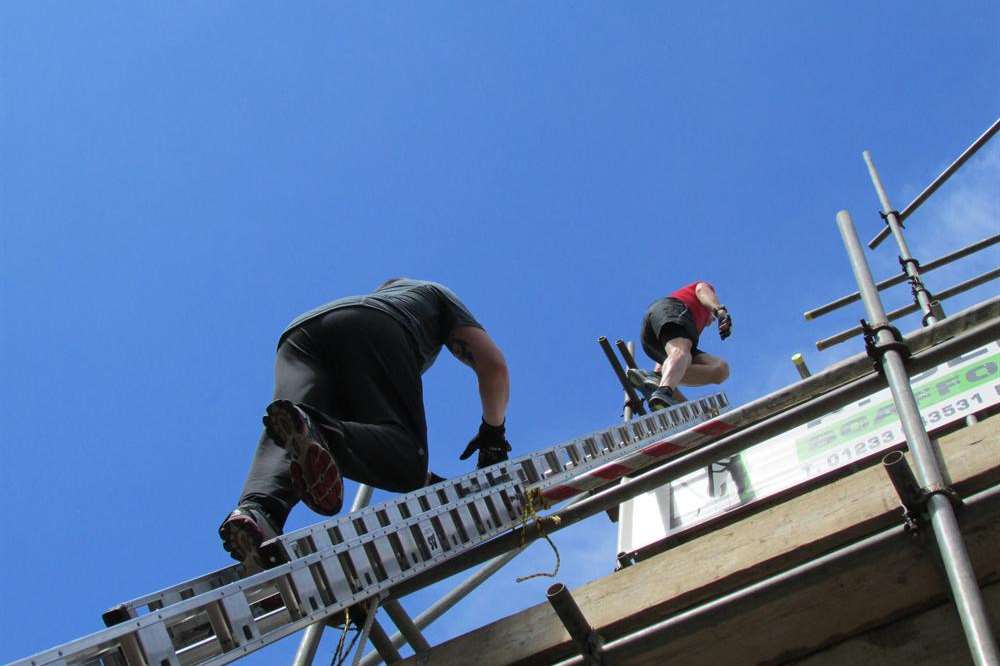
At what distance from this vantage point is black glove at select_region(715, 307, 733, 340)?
7863 millimetres

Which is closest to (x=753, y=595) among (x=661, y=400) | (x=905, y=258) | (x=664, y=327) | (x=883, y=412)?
(x=883, y=412)

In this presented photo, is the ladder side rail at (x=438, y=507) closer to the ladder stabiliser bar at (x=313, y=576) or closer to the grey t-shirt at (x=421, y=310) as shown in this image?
the ladder stabiliser bar at (x=313, y=576)

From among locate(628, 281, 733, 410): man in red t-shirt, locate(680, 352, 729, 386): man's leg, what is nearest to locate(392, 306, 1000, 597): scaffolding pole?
locate(628, 281, 733, 410): man in red t-shirt

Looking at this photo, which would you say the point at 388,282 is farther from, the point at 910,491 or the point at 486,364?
the point at 910,491

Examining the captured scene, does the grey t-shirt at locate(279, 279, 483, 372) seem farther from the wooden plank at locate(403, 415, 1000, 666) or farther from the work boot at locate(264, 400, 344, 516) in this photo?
the wooden plank at locate(403, 415, 1000, 666)

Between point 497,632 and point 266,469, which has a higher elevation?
point 266,469

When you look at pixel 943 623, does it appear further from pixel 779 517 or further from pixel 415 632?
pixel 415 632

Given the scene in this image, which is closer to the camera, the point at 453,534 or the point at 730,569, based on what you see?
the point at 730,569

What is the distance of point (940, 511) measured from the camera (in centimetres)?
257

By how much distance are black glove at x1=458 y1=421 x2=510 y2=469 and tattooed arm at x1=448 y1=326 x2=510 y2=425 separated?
0.04 metres

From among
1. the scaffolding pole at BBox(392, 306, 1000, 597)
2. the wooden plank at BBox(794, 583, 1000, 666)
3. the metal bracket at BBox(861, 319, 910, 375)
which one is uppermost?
the metal bracket at BBox(861, 319, 910, 375)

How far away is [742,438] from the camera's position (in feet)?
10.9

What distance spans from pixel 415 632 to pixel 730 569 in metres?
1.50

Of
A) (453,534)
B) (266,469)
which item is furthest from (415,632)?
(266,469)
